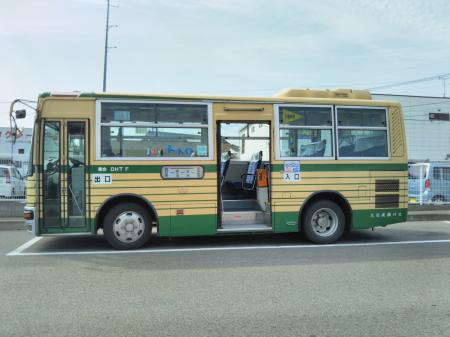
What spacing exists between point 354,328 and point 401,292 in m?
1.51

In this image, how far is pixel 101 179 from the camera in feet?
25.3

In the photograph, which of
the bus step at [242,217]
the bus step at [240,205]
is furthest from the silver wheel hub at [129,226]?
the bus step at [240,205]

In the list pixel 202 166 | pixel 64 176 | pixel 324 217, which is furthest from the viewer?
pixel 324 217

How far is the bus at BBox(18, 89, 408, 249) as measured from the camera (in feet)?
25.3

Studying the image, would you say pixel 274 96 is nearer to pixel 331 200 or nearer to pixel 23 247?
pixel 331 200

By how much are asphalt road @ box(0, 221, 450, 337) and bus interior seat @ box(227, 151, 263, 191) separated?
5.67 feet

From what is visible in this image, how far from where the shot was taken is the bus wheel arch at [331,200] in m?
8.60

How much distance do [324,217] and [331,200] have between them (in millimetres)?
384

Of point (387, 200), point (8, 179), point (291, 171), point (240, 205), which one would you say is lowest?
point (240, 205)

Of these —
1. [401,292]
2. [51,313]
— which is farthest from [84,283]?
[401,292]

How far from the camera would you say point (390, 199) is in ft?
29.3

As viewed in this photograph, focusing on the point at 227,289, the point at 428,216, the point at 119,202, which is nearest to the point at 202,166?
the point at 119,202

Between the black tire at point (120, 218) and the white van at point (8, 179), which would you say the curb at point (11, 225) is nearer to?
the black tire at point (120, 218)

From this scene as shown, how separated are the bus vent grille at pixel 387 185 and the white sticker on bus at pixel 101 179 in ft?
17.8
